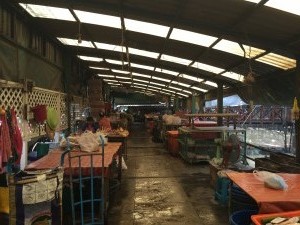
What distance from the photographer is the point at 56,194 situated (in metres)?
4.03

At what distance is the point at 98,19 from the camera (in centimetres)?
799

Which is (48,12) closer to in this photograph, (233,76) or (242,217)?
(242,217)

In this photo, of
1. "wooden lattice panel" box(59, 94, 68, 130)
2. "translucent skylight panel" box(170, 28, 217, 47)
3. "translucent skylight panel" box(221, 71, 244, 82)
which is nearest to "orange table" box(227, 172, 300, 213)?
"translucent skylight panel" box(170, 28, 217, 47)

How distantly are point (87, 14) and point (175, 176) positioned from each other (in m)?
5.14

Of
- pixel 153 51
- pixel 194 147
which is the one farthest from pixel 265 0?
pixel 194 147

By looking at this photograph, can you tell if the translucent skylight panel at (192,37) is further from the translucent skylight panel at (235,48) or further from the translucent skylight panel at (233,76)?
the translucent skylight panel at (233,76)

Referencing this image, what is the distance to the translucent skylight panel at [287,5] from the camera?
5176 mm

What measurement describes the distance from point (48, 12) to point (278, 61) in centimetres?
625

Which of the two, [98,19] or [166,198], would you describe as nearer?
[166,198]

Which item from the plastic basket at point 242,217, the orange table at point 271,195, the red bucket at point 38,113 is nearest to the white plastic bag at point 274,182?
the orange table at point 271,195

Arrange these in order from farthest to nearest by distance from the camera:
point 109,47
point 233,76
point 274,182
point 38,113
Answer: point 233,76
point 109,47
point 38,113
point 274,182

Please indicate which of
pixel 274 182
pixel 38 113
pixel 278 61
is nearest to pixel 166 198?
pixel 274 182

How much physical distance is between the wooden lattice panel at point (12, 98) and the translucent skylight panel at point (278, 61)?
630cm

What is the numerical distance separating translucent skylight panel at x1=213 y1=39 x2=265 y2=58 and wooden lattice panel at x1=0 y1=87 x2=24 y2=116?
5178 mm
